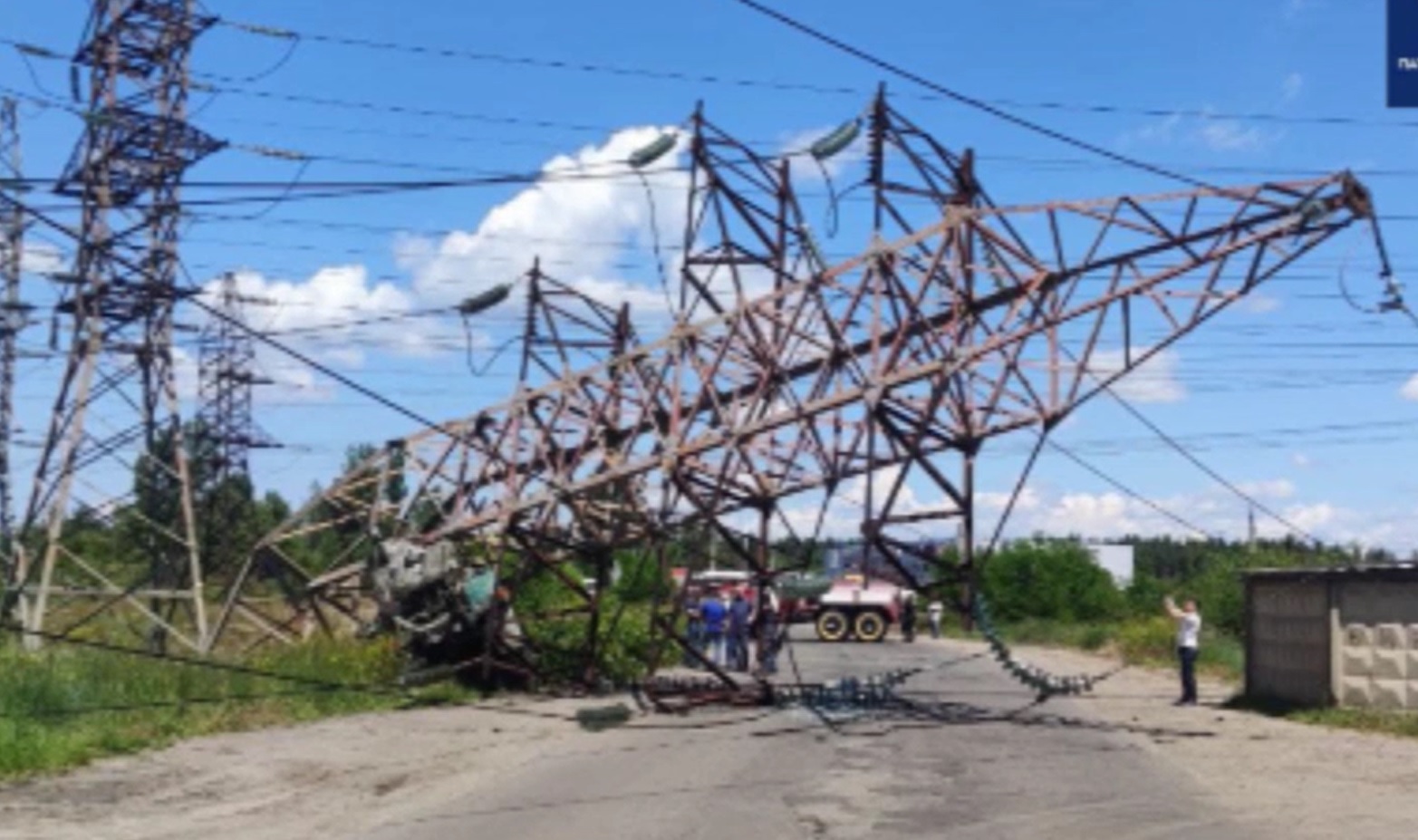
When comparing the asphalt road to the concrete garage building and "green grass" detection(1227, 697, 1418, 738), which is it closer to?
"green grass" detection(1227, 697, 1418, 738)

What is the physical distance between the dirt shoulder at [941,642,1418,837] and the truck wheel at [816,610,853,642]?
2778cm

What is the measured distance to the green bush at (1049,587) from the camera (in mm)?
72750

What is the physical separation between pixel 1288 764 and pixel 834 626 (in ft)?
129

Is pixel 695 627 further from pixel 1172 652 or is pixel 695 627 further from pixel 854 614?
pixel 854 614

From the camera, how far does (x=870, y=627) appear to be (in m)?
56.3

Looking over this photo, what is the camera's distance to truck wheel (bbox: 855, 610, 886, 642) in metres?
56.2

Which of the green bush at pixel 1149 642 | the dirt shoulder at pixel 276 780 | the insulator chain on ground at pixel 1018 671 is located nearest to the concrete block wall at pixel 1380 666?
the insulator chain on ground at pixel 1018 671

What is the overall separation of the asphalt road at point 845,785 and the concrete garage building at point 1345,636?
2934 mm

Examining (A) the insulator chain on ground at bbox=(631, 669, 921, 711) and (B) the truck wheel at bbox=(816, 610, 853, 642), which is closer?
(A) the insulator chain on ground at bbox=(631, 669, 921, 711)

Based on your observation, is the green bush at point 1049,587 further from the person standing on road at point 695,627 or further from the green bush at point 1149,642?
the person standing on road at point 695,627

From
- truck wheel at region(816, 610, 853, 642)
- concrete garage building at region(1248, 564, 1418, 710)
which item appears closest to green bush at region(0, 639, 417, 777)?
concrete garage building at region(1248, 564, 1418, 710)

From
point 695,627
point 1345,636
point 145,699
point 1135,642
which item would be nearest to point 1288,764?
point 1345,636

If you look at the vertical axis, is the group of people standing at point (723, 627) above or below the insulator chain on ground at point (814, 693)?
above

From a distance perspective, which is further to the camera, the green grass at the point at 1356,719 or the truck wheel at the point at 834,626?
the truck wheel at the point at 834,626
